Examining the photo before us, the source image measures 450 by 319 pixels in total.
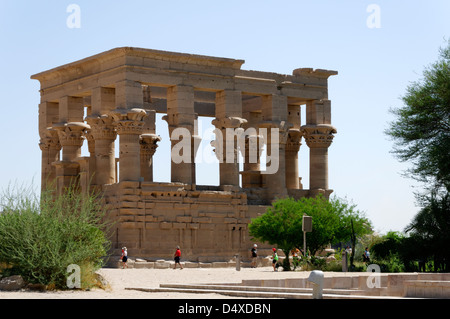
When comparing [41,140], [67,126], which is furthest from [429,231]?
[41,140]

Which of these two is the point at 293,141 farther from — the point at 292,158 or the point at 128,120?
the point at 128,120

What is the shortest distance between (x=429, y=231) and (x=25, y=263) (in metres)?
17.8

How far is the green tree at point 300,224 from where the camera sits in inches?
1651

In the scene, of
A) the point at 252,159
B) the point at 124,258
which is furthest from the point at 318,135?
the point at 124,258

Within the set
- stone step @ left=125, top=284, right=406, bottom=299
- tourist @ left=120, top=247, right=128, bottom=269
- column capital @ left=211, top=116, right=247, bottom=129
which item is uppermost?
column capital @ left=211, top=116, right=247, bottom=129

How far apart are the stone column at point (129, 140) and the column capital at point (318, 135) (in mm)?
9727

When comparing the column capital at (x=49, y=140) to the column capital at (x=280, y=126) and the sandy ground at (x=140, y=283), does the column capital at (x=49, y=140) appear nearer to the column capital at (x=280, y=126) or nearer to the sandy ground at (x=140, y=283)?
the column capital at (x=280, y=126)

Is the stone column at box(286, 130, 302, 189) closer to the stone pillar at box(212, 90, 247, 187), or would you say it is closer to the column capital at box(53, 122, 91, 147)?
the stone pillar at box(212, 90, 247, 187)

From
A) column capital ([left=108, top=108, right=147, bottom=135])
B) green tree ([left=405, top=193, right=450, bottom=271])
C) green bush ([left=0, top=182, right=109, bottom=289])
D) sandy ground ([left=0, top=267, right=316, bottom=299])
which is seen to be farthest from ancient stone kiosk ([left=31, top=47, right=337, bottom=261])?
green bush ([left=0, top=182, right=109, bottom=289])

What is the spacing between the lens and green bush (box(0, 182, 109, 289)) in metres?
24.6

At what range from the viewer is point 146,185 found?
44.2 metres

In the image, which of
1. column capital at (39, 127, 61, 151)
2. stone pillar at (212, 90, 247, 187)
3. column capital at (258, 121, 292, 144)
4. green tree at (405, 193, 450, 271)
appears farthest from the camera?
column capital at (39, 127, 61, 151)

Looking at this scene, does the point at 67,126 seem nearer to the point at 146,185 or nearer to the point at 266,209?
the point at 146,185

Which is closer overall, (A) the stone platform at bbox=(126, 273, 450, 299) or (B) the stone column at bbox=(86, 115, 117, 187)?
(A) the stone platform at bbox=(126, 273, 450, 299)
